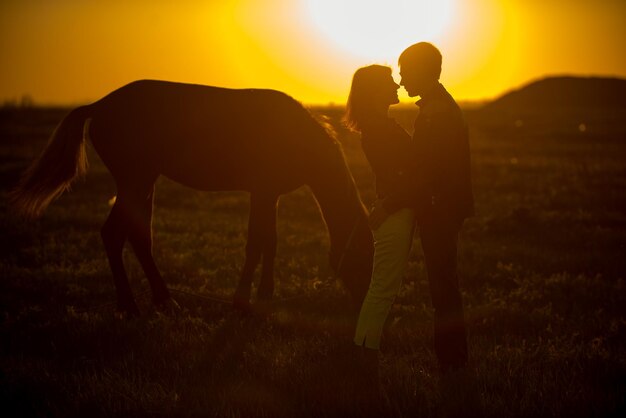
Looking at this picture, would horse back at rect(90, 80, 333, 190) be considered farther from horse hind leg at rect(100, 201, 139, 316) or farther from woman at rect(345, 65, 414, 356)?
woman at rect(345, 65, 414, 356)

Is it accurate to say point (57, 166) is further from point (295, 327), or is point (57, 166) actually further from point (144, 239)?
point (295, 327)

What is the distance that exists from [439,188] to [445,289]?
813mm

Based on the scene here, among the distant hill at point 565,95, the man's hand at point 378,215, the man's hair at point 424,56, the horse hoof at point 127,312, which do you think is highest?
the distant hill at point 565,95

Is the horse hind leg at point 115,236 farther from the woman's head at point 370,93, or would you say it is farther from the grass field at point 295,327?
the woman's head at point 370,93

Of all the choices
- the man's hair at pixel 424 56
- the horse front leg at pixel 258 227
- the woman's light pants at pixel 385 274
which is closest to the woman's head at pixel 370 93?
the man's hair at pixel 424 56

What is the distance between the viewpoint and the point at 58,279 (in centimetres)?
838

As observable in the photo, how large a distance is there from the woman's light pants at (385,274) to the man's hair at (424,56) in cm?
111

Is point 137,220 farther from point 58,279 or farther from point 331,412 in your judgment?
point 331,412

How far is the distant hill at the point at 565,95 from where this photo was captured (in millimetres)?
68938

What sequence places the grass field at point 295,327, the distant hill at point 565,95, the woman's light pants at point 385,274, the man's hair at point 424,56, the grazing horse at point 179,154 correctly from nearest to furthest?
the grass field at point 295,327 → the man's hair at point 424,56 → the woman's light pants at point 385,274 → the grazing horse at point 179,154 → the distant hill at point 565,95

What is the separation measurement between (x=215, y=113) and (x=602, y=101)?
231ft

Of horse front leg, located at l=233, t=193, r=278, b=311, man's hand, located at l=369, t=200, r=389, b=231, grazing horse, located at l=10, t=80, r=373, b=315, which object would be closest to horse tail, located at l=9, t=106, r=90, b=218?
grazing horse, located at l=10, t=80, r=373, b=315

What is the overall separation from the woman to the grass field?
1.72 feet

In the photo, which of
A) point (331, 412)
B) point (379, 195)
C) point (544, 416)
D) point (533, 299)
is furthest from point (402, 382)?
point (533, 299)
